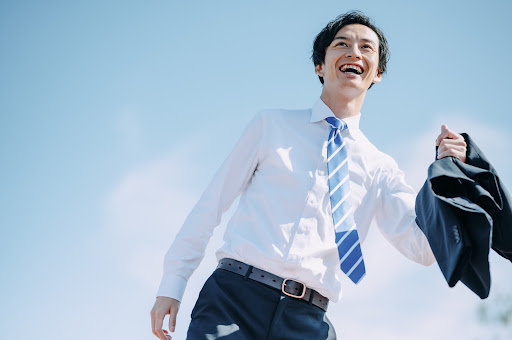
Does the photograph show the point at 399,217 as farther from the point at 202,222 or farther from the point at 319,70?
the point at 319,70

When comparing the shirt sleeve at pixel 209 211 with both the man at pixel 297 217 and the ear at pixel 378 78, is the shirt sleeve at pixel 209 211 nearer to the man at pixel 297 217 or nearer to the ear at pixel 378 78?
the man at pixel 297 217

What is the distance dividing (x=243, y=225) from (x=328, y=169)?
1.79 ft

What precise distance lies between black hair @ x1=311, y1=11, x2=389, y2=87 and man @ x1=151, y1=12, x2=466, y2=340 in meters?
0.30

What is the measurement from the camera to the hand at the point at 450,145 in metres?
2.95

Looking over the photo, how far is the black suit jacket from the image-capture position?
263 cm

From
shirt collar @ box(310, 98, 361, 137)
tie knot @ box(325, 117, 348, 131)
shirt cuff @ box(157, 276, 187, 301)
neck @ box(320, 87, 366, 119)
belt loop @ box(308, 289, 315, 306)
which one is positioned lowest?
shirt cuff @ box(157, 276, 187, 301)

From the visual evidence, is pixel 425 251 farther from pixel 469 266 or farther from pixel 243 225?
pixel 243 225

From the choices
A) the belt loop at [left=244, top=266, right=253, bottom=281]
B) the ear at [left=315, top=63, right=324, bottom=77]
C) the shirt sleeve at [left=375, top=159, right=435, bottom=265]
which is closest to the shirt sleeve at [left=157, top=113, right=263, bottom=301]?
the belt loop at [left=244, top=266, right=253, bottom=281]

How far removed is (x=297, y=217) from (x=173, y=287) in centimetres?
70

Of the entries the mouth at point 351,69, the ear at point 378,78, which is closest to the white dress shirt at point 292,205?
the mouth at point 351,69

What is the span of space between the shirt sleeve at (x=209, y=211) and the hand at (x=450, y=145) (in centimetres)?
96

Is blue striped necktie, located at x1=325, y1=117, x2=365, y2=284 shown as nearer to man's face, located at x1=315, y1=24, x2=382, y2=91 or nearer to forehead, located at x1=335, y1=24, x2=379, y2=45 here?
man's face, located at x1=315, y1=24, x2=382, y2=91

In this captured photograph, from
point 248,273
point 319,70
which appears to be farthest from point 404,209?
point 319,70

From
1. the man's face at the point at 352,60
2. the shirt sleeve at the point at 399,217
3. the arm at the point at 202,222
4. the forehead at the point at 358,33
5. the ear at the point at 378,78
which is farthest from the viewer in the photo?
the ear at the point at 378,78
